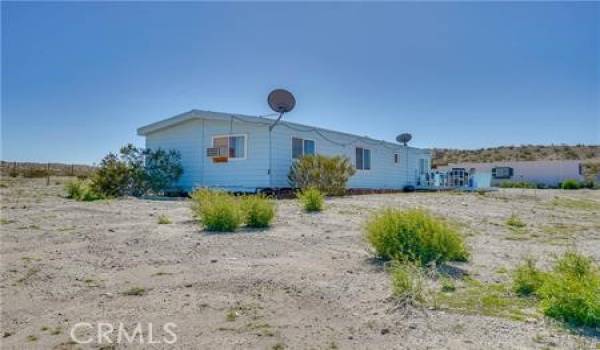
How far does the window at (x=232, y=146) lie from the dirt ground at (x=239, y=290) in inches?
314

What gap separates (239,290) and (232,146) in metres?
11.4

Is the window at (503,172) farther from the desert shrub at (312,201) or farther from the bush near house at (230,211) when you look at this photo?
the bush near house at (230,211)

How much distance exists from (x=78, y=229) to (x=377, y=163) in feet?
48.4

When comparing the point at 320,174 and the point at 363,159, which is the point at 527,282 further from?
the point at 363,159

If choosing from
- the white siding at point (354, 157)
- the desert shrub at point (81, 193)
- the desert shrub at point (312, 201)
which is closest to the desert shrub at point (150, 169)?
the desert shrub at point (81, 193)

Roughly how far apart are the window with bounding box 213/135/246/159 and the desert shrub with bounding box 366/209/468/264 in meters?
10.1

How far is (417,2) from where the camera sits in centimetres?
1082

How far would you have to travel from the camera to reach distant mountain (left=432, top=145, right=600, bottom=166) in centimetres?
4481

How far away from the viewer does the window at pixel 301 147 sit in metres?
15.0

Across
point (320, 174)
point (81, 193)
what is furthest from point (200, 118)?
point (320, 174)

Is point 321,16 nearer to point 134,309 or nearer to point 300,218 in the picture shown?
point 300,218

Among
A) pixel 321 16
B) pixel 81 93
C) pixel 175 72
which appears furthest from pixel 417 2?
pixel 81 93

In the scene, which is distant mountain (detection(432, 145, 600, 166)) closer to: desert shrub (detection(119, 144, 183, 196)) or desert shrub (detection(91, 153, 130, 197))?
desert shrub (detection(119, 144, 183, 196))

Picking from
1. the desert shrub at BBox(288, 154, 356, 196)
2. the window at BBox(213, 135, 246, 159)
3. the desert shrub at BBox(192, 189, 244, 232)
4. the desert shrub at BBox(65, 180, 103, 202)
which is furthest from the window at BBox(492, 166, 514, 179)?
the desert shrub at BBox(192, 189, 244, 232)
